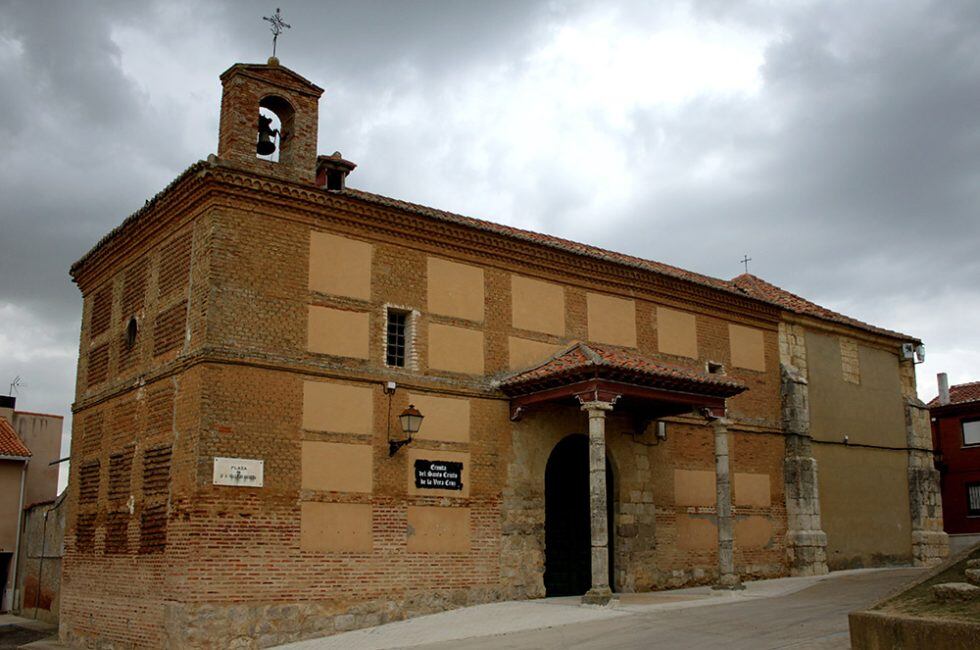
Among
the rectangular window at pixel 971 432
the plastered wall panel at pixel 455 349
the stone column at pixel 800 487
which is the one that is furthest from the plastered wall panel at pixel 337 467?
the rectangular window at pixel 971 432

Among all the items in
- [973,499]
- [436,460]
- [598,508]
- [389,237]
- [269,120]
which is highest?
[269,120]

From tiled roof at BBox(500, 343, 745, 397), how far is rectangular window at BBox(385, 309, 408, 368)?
6.56 feet

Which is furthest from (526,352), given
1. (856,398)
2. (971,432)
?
(971,432)

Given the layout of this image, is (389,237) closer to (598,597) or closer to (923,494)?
(598,597)

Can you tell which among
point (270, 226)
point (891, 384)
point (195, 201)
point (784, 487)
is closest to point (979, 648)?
point (270, 226)

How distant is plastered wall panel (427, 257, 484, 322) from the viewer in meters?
16.7

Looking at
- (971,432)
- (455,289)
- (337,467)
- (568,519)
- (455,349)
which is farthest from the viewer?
(971,432)

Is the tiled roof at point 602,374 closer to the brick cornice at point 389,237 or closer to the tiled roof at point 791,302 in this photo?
the brick cornice at point 389,237

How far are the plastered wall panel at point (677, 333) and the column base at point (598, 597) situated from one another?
639 cm

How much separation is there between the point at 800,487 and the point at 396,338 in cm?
1084

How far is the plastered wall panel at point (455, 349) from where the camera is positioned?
16438 mm

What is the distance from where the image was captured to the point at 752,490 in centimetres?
2081

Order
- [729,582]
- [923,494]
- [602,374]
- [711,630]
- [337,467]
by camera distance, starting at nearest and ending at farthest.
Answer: [711,630]
[337,467]
[602,374]
[729,582]
[923,494]

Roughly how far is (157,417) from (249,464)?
7.64 ft
